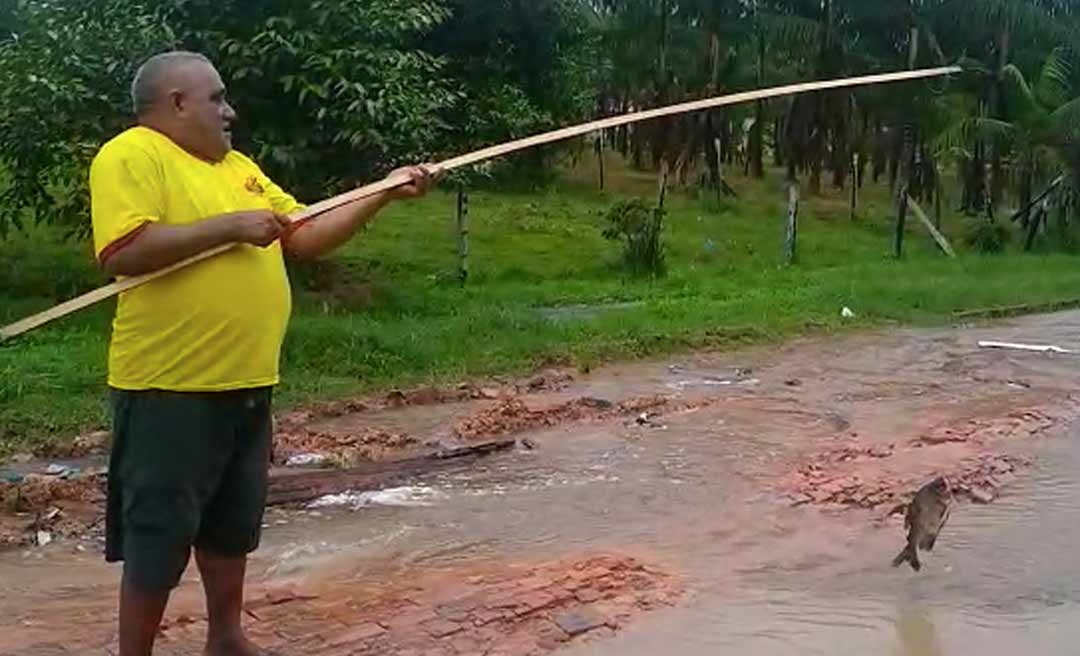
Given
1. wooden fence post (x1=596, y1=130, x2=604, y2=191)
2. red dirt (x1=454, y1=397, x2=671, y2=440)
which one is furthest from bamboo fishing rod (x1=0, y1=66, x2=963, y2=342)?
wooden fence post (x1=596, y1=130, x2=604, y2=191)

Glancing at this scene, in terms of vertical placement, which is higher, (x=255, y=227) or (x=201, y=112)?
(x=201, y=112)

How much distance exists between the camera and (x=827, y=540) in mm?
Answer: 5938

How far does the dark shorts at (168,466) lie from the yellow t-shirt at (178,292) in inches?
2.3

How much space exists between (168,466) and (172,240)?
22.5 inches

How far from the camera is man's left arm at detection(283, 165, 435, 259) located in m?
3.79

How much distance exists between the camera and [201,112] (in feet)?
11.9

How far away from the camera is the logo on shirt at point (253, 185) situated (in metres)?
3.74

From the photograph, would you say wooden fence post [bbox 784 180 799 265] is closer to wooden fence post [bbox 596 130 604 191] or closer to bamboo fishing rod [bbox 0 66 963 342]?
wooden fence post [bbox 596 130 604 191]

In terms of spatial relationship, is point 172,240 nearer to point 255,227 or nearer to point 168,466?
point 255,227

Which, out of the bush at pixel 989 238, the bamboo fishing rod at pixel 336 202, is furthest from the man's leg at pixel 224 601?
the bush at pixel 989 238

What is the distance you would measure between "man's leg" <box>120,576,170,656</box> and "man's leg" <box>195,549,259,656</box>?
0.79 ft

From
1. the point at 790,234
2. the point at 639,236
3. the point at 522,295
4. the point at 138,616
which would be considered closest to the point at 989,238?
the point at 790,234

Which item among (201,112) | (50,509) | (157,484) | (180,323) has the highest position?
(201,112)

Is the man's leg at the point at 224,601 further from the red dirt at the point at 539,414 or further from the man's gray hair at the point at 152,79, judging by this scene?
the red dirt at the point at 539,414
